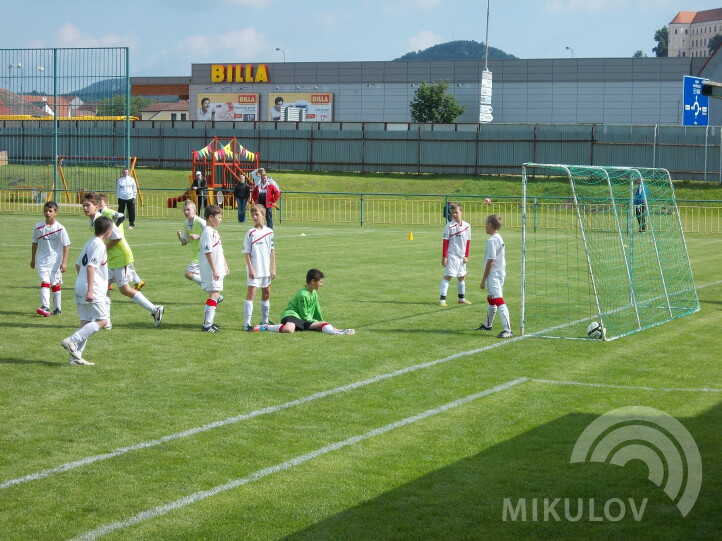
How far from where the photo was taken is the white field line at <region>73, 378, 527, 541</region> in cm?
578

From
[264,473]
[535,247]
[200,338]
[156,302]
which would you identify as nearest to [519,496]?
[264,473]

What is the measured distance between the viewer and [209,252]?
1266 cm

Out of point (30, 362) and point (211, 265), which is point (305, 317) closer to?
point (211, 265)

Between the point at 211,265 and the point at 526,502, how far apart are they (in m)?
7.20

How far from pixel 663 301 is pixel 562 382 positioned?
7385 mm

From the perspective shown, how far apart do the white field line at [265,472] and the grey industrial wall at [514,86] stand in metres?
66.8

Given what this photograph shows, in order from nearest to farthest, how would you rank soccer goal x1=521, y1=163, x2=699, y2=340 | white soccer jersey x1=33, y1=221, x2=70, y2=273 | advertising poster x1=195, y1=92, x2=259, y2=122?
soccer goal x1=521, y1=163, x2=699, y2=340 < white soccer jersey x1=33, y1=221, x2=70, y2=273 < advertising poster x1=195, y1=92, x2=259, y2=122

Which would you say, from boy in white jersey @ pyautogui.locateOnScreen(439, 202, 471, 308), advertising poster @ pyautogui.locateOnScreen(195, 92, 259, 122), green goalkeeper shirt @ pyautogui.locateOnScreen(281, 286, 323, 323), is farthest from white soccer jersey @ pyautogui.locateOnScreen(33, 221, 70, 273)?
advertising poster @ pyautogui.locateOnScreen(195, 92, 259, 122)

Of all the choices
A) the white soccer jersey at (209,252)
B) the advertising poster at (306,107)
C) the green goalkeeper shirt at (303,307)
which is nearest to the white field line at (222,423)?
the green goalkeeper shirt at (303,307)

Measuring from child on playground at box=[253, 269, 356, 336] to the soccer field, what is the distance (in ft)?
1.01

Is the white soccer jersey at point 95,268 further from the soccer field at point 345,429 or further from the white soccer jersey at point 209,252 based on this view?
the white soccer jersey at point 209,252

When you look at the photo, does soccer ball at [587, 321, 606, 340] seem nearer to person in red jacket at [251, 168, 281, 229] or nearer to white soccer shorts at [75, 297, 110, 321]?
white soccer shorts at [75, 297, 110, 321]

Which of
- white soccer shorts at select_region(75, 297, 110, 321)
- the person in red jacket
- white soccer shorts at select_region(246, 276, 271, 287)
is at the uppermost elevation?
the person in red jacket

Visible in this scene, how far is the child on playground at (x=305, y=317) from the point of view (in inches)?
500
